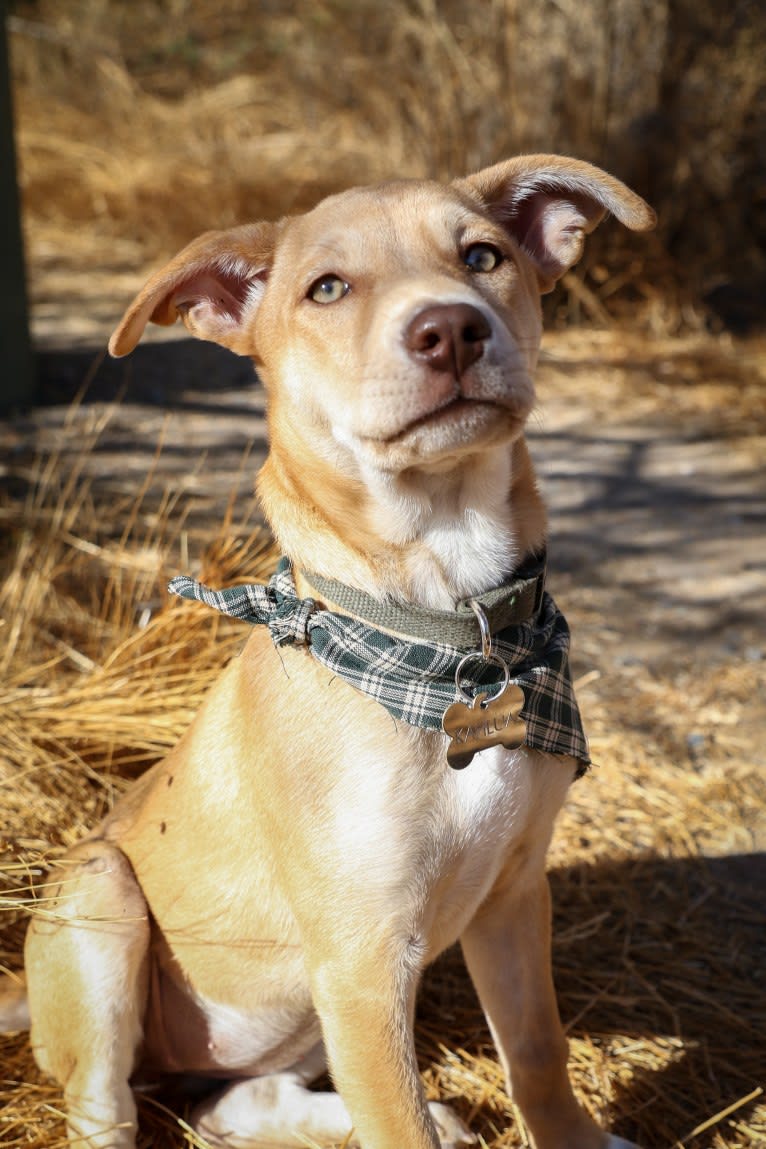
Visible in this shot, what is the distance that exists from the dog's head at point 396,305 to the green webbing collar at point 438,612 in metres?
0.19

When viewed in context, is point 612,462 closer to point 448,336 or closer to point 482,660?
point 482,660

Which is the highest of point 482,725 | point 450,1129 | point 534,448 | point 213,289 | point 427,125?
point 213,289

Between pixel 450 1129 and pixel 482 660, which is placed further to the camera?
pixel 450 1129

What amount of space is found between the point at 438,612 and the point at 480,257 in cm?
71

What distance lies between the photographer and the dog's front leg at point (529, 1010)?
2350 mm

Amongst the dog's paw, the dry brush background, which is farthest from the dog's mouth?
the dog's paw

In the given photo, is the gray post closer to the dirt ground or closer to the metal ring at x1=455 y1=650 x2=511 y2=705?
the dirt ground

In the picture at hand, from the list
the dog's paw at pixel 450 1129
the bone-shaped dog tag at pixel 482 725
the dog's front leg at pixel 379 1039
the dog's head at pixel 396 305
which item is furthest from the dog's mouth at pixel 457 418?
the dog's paw at pixel 450 1129

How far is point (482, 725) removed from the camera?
201 centimetres

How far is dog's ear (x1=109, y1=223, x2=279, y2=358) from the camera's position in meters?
2.18

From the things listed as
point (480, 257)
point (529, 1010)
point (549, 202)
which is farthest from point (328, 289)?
point (529, 1010)

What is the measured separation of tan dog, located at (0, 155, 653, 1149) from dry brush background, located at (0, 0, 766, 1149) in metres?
0.24

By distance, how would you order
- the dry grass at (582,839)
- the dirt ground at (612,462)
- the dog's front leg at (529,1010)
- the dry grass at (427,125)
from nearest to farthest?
the dog's front leg at (529,1010), the dry grass at (582,839), the dirt ground at (612,462), the dry grass at (427,125)

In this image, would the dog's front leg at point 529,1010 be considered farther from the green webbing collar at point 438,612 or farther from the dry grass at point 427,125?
the dry grass at point 427,125
